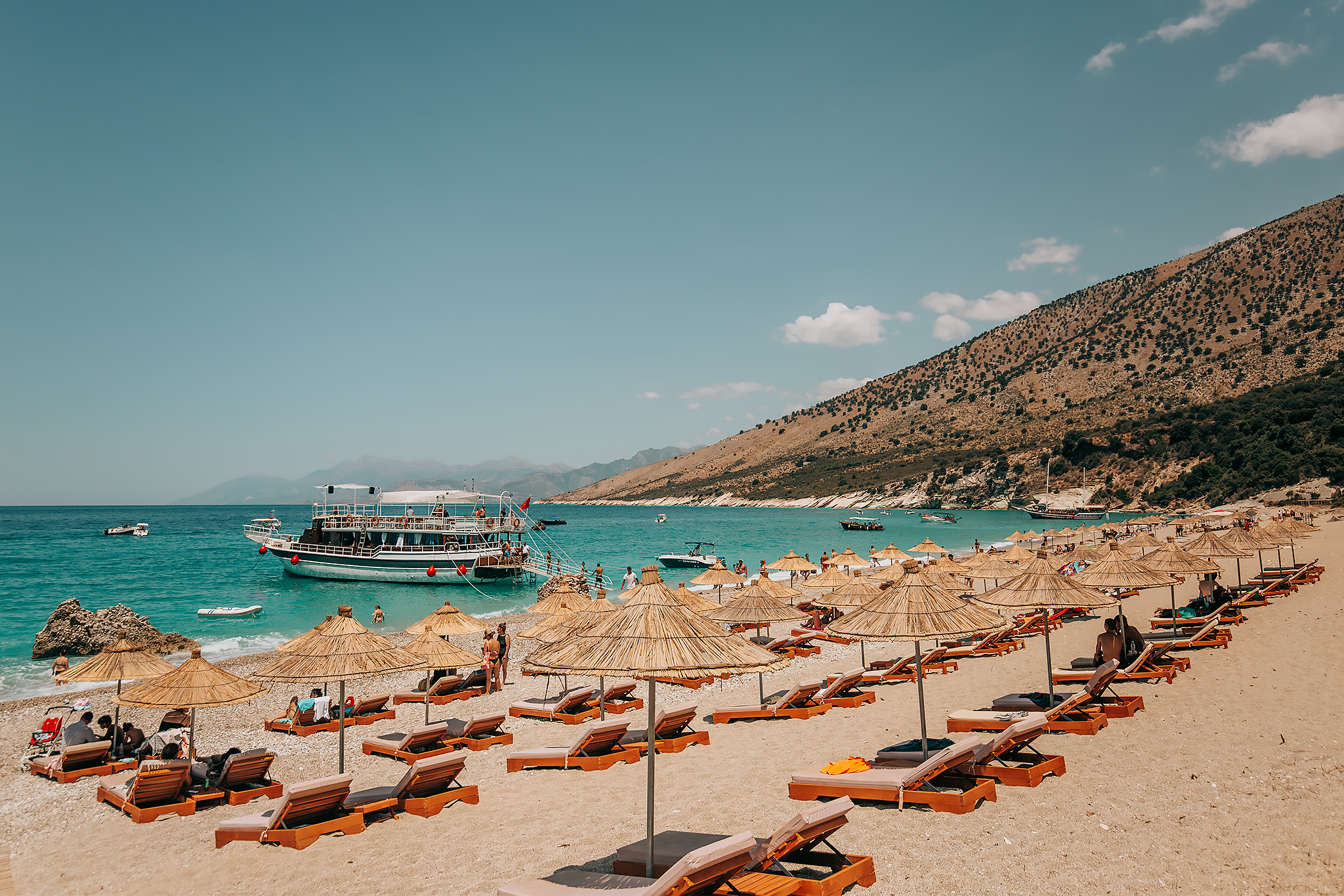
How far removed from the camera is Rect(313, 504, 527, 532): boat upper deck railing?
42.3 metres

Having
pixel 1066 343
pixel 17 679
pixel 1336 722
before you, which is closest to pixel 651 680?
pixel 1336 722

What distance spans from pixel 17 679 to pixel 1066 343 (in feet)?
410

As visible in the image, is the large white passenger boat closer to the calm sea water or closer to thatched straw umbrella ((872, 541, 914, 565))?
the calm sea water

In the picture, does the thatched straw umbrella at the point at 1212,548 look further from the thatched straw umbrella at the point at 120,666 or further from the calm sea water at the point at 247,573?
the calm sea water at the point at 247,573

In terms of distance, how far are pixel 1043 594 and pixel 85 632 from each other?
2566 centimetres

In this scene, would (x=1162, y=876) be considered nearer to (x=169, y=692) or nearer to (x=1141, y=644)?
(x=1141, y=644)

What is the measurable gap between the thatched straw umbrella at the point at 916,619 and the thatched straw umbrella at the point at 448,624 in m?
9.12

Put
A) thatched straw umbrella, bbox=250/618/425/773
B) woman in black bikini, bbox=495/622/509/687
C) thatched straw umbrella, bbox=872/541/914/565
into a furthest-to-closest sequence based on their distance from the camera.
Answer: thatched straw umbrella, bbox=872/541/914/565, woman in black bikini, bbox=495/622/509/687, thatched straw umbrella, bbox=250/618/425/773

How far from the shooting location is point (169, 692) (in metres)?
8.58

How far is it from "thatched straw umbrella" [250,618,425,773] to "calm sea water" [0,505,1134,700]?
44.9 ft

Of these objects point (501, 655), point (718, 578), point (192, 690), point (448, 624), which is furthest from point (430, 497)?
point (192, 690)

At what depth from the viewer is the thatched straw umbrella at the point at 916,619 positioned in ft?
24.2

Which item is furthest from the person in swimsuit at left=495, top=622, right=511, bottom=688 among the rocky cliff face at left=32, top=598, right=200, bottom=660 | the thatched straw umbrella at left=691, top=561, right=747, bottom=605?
the rocky cliff face at left=32, top=598, right=200, bottom=660

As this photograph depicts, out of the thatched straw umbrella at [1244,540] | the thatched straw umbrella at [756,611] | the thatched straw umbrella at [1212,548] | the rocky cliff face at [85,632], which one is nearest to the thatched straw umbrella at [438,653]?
the thatched straw umbrella at [756,611]
